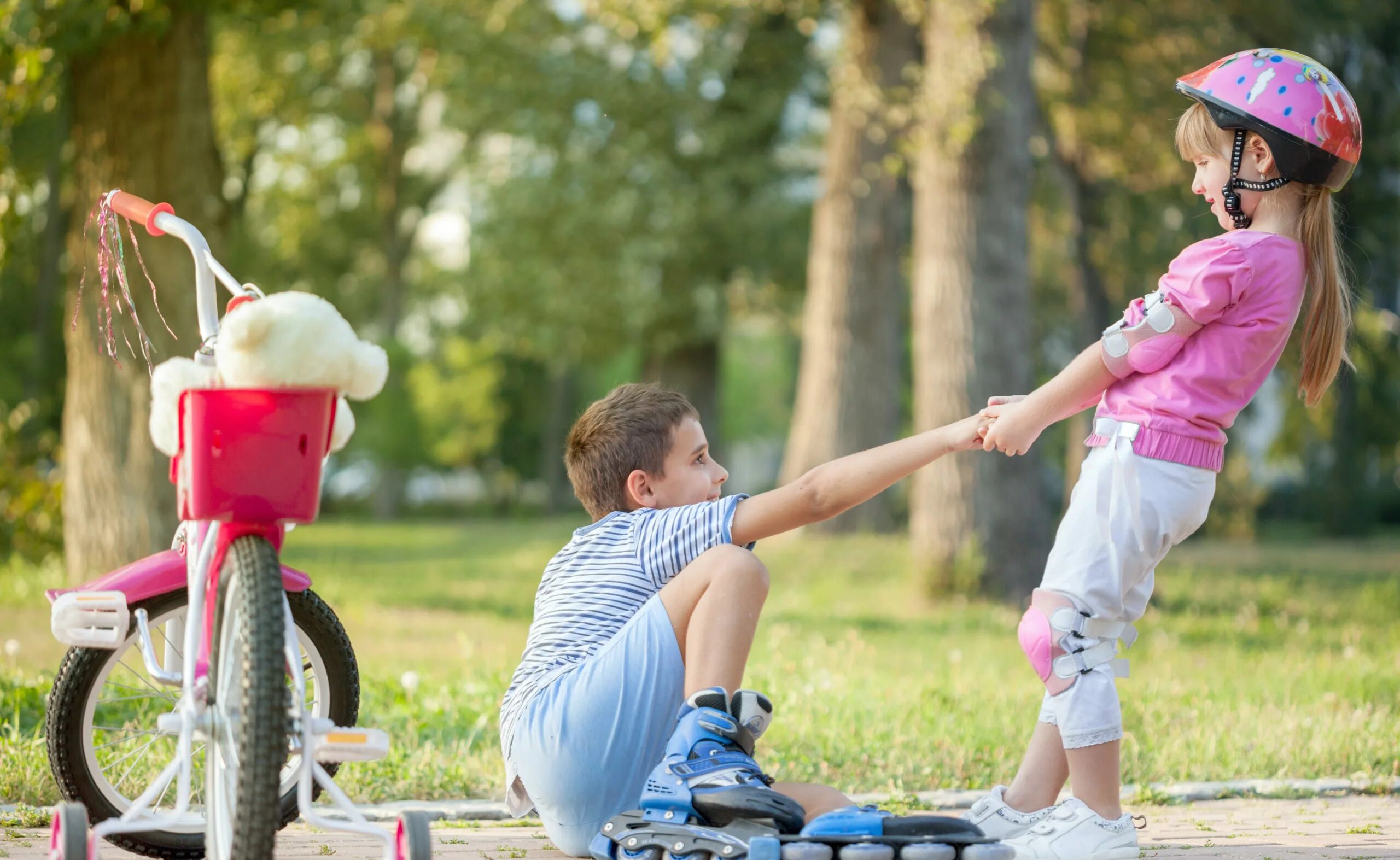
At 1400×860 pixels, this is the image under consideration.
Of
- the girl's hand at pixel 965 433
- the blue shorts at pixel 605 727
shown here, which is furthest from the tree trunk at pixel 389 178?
the girl's hand at pixel 965 433

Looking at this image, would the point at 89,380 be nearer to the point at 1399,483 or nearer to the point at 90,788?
the point at 90,788

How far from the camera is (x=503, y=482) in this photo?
34.9 metres

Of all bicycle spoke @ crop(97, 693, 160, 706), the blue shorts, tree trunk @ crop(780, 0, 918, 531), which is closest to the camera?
the blue shorts

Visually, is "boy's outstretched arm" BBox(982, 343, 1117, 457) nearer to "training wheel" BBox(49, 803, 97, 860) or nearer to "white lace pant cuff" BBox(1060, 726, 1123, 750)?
"white lace pant cuff" BBox(1060, 726, 1123, 750)

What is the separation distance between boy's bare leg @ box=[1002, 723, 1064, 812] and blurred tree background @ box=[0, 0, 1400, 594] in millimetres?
5778

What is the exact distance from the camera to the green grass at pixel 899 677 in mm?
4367

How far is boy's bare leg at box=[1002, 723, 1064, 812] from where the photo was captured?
3396mm

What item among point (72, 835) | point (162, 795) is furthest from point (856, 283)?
point (72, 835)

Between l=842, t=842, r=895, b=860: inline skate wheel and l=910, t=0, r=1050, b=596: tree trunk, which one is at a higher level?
l=910, t=0, r=1050, b=596: tree trunk

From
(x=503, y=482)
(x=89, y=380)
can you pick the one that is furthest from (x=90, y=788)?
(x=503, y=482)

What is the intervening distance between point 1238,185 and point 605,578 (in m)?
1.68

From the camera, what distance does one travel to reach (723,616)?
3.00 meters

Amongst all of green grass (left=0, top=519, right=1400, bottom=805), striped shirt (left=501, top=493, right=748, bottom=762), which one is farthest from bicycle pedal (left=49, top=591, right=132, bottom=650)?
green grass (left=0, top=519, right=1400, bottom=805)

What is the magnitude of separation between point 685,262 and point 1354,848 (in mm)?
15913
